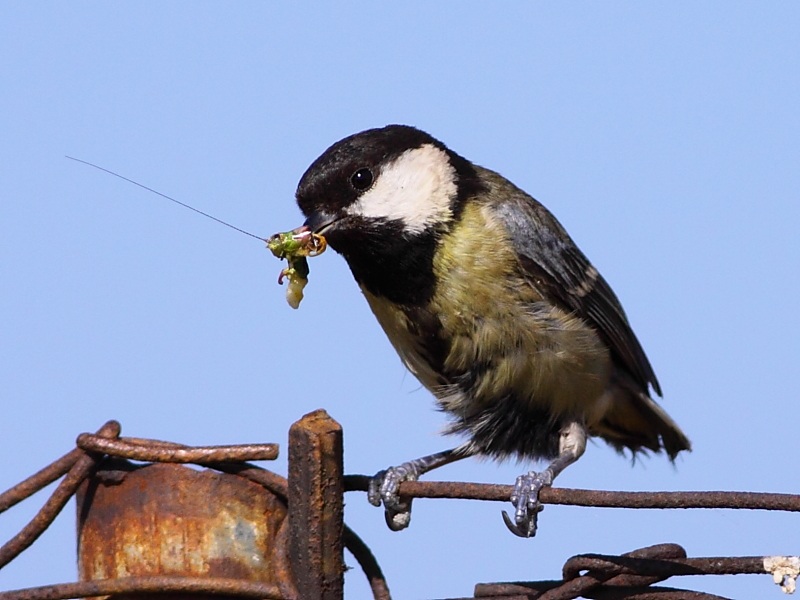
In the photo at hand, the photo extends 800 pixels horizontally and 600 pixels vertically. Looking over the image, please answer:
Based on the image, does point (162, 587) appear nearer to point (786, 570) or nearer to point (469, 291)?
point (786, 570)

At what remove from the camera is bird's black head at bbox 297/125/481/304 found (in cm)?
373

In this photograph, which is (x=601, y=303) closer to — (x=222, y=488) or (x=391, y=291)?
(x=391, y=291)

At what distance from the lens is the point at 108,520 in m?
2.18

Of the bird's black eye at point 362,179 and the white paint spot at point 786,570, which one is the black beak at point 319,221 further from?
the white paint spot at point 786,570

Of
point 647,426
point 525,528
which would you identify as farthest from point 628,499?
point 647,426

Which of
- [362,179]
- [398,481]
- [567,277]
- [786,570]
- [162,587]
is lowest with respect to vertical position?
[786,570]

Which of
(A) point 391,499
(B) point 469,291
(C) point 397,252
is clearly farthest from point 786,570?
(C) point 397,252

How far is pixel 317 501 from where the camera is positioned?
207 cm

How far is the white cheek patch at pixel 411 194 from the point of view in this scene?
3.78 m

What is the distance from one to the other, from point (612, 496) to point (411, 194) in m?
2.10

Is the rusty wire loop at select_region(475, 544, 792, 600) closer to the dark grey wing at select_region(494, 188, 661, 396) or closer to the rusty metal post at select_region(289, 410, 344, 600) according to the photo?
the rusty metal post at select_region(289, 410, 344, 600)

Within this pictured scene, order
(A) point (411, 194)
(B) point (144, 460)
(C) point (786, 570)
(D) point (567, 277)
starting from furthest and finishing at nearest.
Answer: (D) point (567, 277)
(A) point (411, 194)
(B) point (144, 460)
(C) point (786, 570)

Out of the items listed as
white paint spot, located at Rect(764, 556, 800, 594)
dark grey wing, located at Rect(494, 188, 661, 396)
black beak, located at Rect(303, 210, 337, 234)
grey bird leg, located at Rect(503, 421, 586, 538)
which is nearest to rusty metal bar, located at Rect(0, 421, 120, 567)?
grey bird leg, located at Rect(503, 421, 586, 538)

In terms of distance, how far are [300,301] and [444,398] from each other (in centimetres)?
80
